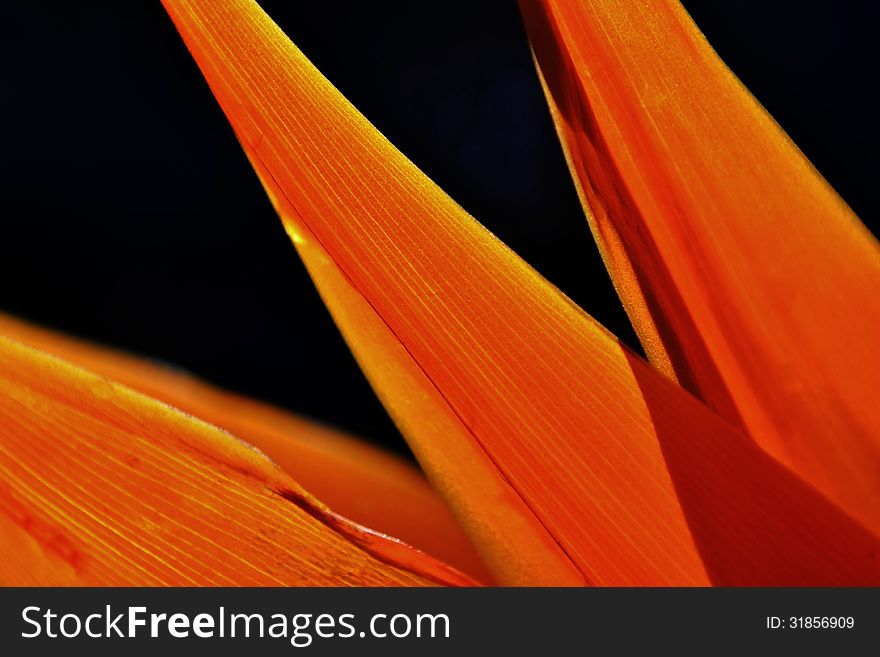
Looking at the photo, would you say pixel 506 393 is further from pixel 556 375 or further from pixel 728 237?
pixel 728 237

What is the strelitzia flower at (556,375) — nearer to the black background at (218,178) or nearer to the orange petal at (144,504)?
the orange petal at (144,504)

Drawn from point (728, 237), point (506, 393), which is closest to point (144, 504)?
point (506, 393)

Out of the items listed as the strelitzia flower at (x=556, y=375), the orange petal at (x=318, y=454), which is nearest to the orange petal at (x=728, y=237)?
the strelitzia flower at (x=556, y=375)

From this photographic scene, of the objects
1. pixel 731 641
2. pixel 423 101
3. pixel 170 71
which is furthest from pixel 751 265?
pixel 170 71

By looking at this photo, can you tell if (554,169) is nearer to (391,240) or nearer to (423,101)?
(423,101)

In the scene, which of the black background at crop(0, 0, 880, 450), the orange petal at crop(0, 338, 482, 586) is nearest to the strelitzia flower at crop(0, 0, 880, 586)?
the orange petal at crop(0, 338, 482, 586)

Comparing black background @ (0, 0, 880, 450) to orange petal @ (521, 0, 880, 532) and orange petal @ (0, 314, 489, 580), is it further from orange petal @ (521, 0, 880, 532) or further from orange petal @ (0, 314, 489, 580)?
orange petal @ (521, 0, 880, 532)
